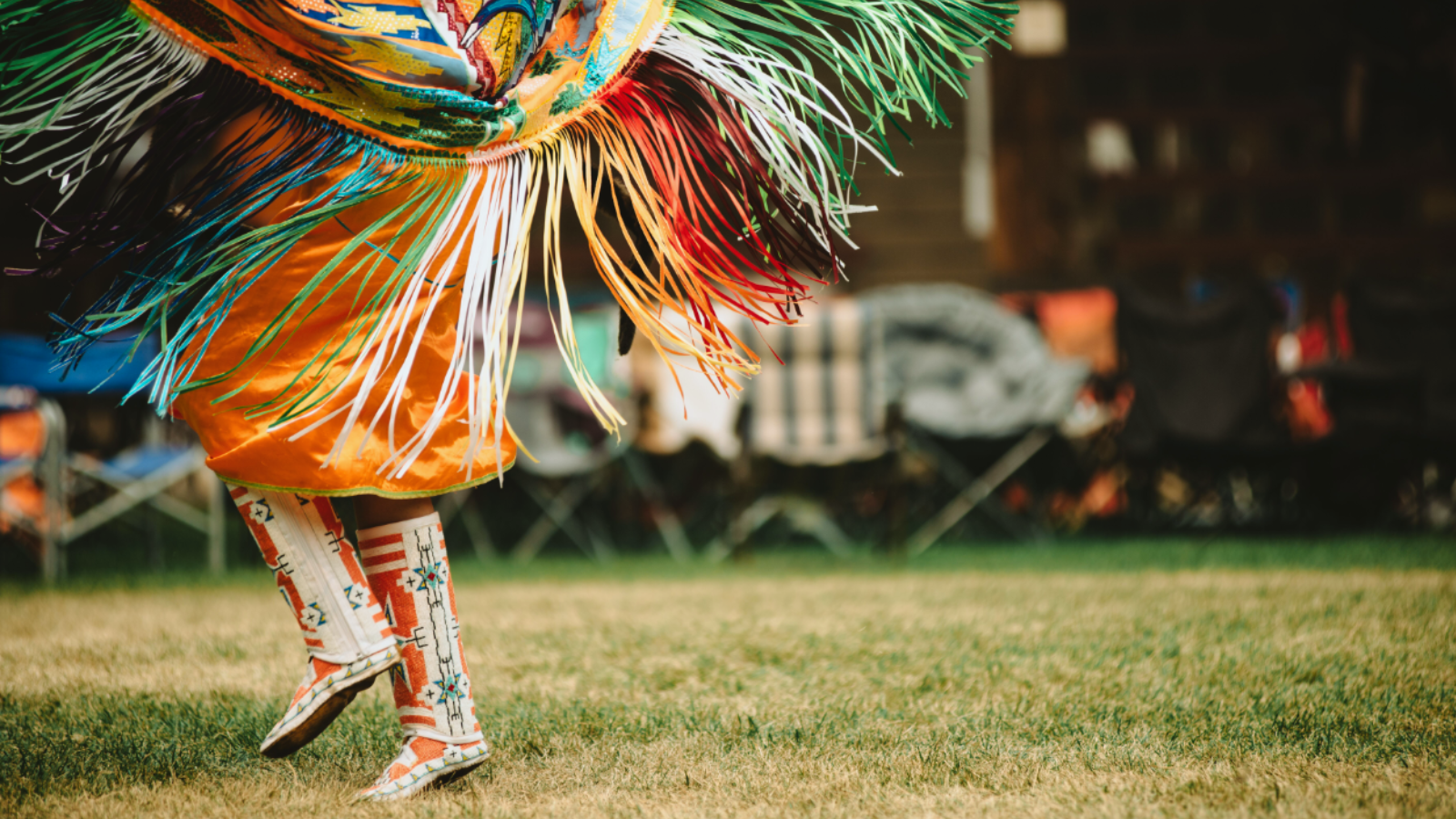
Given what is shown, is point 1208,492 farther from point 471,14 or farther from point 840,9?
point 471,14

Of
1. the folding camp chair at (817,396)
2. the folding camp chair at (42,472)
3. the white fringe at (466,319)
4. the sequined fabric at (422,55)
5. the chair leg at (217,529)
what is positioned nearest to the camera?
the sequined fabric at (422,55)

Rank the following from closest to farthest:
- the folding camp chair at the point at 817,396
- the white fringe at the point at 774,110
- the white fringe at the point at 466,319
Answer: the white fringe at the point at 466,319, the white fringe at the point at 774,110, the folding camp chair at the point at 817,396

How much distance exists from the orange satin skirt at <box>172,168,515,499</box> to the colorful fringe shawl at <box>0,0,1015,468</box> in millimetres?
16

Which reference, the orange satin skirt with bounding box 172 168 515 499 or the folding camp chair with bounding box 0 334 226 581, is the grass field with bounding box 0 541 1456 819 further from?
the folding camp chair with bounding box 0 334 226 581

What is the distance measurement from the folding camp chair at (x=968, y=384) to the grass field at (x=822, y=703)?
1355mm

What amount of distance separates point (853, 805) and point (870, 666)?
1014mm

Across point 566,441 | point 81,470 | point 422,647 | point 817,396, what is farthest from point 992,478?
point 422,647

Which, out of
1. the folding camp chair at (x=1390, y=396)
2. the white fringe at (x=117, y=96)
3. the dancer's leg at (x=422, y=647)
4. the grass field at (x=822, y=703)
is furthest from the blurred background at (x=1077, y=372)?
the dancer's leg at (x=422, y=647)

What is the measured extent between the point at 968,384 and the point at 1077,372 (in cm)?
72

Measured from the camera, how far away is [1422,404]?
5.12 meters

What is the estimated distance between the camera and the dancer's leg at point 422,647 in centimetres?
162

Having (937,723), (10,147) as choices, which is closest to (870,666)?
(937,723)

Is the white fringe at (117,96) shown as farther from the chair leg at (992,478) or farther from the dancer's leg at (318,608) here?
the chair leg at (992,478)

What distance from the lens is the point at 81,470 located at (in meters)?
4.35
